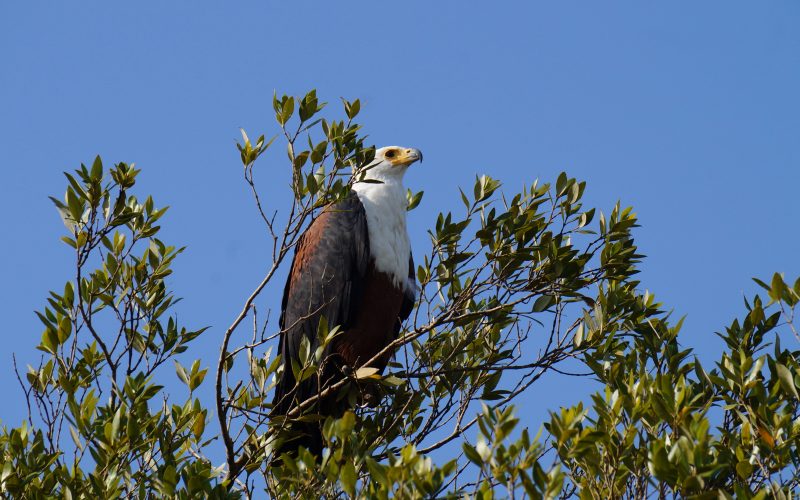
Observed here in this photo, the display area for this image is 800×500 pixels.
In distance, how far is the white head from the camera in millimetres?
6824

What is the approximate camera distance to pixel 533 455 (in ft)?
11.1

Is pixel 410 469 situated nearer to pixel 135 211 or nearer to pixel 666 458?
pixel 666 458

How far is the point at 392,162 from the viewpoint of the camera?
22.6 ft

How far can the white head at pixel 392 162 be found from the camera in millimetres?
6824

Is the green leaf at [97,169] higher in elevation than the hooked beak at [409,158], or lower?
lower

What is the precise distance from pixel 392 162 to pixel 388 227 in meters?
0.73

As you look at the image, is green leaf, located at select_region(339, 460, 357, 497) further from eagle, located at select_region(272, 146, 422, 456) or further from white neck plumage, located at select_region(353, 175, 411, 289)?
white neck plumage, located at select_region(353, 175, 411, 289)

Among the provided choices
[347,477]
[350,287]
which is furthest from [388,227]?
[347,477]

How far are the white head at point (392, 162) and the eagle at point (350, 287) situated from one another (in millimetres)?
366

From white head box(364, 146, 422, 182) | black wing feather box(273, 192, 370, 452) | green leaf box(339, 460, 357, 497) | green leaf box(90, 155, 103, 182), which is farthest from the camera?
white head box(364, 146, 422, 182)

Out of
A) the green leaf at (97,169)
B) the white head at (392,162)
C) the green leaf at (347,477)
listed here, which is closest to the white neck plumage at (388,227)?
the white head at (392,162)

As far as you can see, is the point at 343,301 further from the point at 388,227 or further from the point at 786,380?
the point at 786,380

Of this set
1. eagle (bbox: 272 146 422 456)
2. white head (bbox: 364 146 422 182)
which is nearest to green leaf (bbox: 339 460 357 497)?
eagle (bbox: 272 146 422 456)

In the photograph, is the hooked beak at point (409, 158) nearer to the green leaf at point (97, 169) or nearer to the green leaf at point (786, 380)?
the green leaf at point (97, 169)
